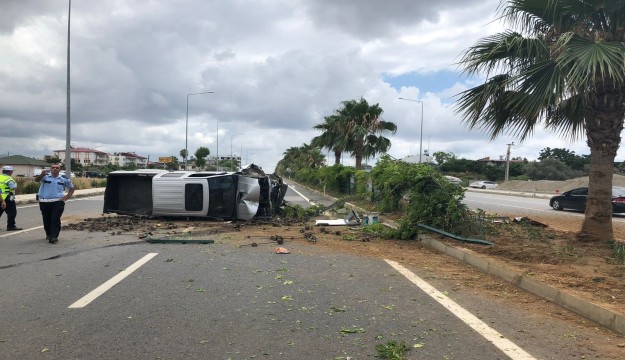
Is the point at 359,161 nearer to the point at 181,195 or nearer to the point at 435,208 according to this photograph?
the point at 181,195

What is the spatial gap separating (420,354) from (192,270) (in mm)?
4408

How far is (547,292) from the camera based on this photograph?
6.32 m

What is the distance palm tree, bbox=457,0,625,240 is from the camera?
8.57 meters

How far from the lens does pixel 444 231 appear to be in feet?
36.2

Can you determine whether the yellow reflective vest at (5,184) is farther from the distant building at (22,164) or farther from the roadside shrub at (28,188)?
the distant building at (22,164)

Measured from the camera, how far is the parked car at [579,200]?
70.1 ft

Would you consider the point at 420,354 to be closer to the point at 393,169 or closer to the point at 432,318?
the point at 432,318

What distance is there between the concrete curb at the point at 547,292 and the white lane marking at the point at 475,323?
1233 mm

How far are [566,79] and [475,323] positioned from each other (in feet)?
17.2

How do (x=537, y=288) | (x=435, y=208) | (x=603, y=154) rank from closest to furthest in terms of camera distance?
(x=537, y=288)
(x=603, y=154)
(x=435, y=208)

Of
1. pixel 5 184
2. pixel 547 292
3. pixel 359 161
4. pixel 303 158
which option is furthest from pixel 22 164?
pixel 547 292

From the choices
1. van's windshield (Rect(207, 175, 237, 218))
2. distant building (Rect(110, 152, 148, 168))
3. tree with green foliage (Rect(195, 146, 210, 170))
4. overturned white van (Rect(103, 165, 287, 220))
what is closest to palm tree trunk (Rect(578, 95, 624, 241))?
overturned white van (Rect(103, 165, 287, 220))

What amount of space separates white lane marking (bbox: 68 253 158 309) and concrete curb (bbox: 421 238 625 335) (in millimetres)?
5502

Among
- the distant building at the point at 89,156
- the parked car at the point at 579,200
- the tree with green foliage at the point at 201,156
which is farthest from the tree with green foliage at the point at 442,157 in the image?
the distant building at the point at 89,156
